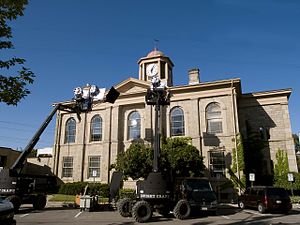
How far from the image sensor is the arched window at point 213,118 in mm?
27812

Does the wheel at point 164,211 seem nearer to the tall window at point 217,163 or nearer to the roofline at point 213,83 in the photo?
the tall window at point 217,163

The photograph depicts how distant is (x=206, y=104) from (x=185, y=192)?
1473cm

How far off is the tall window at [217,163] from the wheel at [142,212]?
14.6 m

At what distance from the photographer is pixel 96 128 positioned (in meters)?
32.9

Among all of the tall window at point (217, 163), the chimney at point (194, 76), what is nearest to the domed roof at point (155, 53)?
the chimney at point (194, 76)

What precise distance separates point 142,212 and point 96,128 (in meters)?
20.7

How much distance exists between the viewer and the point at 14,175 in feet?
54.0

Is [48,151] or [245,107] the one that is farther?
[48,151]

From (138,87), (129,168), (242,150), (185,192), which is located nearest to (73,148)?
(138,87)

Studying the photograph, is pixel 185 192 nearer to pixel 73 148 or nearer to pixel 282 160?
pixel 282 160

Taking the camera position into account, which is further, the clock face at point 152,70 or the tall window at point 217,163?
the clock face at point 152,70

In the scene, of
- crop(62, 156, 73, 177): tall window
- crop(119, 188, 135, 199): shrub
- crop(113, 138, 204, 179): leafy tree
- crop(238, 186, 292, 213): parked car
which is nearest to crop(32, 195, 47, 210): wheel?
crop(119, 188, 135, 199): shrub

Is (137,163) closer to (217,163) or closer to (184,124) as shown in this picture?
(184,124)

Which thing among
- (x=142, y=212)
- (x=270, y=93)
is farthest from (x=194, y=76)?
(x=142, y=212)
